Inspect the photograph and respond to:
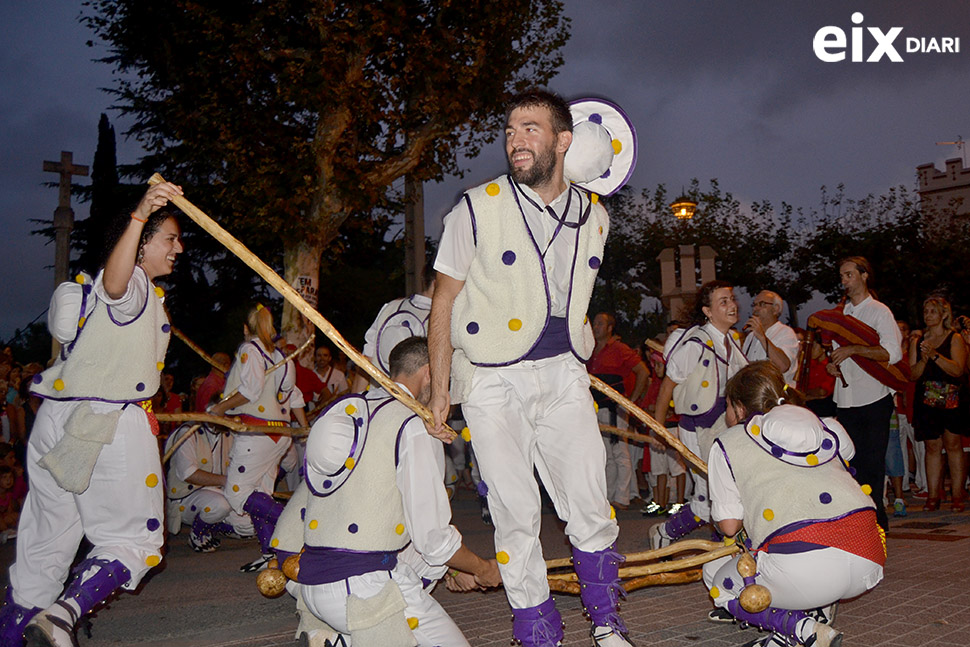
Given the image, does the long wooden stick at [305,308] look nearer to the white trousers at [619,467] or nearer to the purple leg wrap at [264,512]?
the purple leg wrap at [264,512]

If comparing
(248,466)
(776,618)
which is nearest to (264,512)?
(248,466)

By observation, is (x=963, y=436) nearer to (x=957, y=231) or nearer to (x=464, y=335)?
(x=464, y=335)

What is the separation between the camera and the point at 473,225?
12.5 ft

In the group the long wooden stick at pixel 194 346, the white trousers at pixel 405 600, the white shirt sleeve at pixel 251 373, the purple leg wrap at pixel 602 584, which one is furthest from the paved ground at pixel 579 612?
the long wooden stick at pixel 194 346

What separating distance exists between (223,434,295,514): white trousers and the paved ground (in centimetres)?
62

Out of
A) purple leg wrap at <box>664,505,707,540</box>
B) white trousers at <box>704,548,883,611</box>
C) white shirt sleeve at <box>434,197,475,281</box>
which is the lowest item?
purple leg wrap at <box>664,505,707,540</box>

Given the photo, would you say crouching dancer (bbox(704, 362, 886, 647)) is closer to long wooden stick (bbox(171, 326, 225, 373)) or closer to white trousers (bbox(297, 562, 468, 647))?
white trousers (bbox(297, 562, 468, 647))

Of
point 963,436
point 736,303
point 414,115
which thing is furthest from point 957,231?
point 736,303

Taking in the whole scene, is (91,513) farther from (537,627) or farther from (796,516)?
(796,516)

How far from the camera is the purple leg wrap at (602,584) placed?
12.7ft

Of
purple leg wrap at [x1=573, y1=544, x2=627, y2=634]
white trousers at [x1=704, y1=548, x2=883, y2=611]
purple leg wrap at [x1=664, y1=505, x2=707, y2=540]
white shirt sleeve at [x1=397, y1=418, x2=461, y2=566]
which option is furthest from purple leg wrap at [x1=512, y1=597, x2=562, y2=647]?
purple leg wrap at [x1=664, y1=505, x2=707, y2=540]

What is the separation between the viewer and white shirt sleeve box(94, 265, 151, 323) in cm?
416

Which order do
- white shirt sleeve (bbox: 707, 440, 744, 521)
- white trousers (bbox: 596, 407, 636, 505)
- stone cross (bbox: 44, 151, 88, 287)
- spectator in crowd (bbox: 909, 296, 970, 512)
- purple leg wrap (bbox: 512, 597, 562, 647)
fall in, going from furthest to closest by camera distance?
1. stone cross (bbox: 44, 151, 88, 287)
2. white trousers (bbox: 596, 407, 636, 505)
3. spectator in crowd (bbox: 909, 296, 970, 512)
4. white shirt sleeve (bbox: 707, 440, 744, 521)
5. purple leg wrap (bbox: 512, 597, 562, 647)

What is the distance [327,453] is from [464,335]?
760 mm
